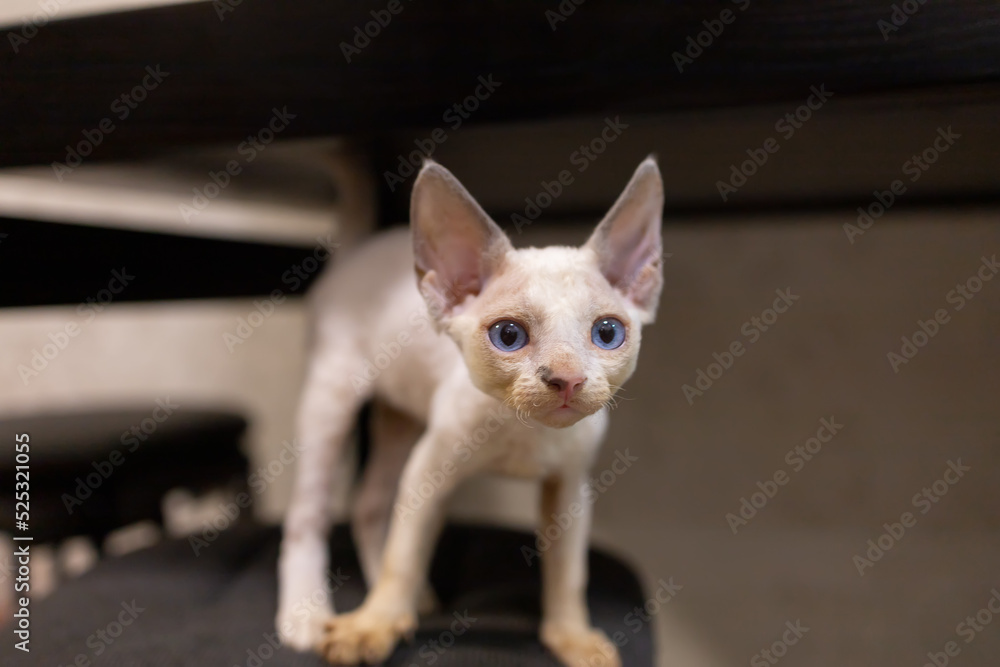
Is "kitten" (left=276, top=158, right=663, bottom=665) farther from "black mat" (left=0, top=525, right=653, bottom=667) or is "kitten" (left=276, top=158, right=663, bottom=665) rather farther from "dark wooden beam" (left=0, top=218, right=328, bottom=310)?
"dark wooden beam" (left=0, top=218, right=328, bottom=310)

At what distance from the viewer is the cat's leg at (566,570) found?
592 mm

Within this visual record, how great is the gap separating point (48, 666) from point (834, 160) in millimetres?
894

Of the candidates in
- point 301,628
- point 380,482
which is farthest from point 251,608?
point 380,482

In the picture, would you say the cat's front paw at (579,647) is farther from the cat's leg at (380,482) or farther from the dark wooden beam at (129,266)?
the dark wooden beam at (129,266)

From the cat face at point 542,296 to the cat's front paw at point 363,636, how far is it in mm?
245

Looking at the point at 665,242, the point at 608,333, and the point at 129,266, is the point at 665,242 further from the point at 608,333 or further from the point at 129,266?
the point at 129,266

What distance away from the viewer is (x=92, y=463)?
95cm

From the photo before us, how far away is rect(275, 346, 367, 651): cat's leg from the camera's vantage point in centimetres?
68

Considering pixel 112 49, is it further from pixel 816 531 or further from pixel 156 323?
pixel 816 531

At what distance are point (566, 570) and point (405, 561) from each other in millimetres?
146

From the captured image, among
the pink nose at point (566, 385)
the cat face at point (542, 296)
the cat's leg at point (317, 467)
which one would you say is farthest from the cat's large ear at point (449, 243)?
the cat's leg at point (317, 467)

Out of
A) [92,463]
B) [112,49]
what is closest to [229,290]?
[92,463]

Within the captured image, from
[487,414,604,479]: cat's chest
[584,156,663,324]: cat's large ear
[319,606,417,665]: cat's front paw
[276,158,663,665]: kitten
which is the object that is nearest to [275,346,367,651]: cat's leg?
[276,158,663,665]: kitten

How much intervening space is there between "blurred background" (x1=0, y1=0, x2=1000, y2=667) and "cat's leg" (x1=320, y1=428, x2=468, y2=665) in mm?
262
